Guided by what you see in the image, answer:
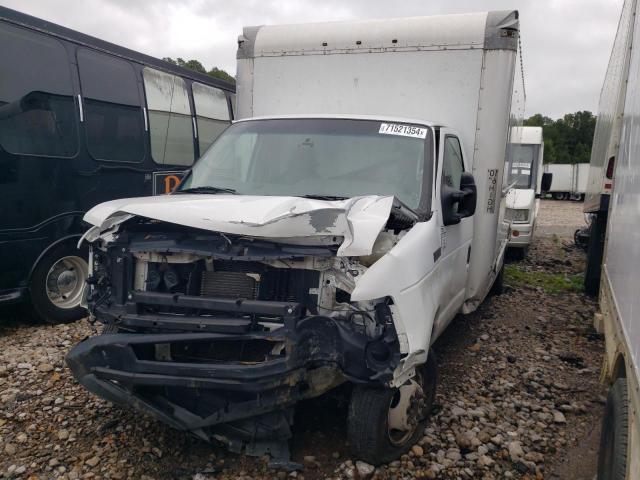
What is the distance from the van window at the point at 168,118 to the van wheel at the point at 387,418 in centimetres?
505

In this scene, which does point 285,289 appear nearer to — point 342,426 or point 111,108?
point 342,426

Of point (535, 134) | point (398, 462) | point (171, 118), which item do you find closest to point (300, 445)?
point (398, 462)

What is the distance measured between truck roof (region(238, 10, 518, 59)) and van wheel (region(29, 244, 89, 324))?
291 cm

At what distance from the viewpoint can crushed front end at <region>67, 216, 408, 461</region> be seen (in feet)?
9.82

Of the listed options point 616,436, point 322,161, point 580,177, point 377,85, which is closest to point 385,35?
point 377,85

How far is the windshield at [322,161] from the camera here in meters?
4.12

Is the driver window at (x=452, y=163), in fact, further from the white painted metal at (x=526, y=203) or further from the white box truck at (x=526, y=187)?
the white box truck at (x=526, y=187)

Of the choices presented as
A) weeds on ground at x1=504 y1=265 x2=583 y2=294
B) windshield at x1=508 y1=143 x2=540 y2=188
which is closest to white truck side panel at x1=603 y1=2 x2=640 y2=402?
weeds on ground at x1=504 y1=265 x2=583 y2=294

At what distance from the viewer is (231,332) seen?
9.91 feet

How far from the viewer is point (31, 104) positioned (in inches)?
218

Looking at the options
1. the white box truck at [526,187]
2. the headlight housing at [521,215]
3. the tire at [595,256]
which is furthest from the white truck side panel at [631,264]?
the headlight housing at [521,215]

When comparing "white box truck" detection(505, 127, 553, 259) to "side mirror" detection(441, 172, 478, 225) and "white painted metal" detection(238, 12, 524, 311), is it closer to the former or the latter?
"white painted metal" detection(238, 12, 524, 311)

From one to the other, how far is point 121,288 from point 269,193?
127 centimetres

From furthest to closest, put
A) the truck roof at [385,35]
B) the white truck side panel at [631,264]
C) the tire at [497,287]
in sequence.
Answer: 1. the tire at [497,287]
2. the truck roof at [385,35]
3. the white truck side panel at [631,264]
